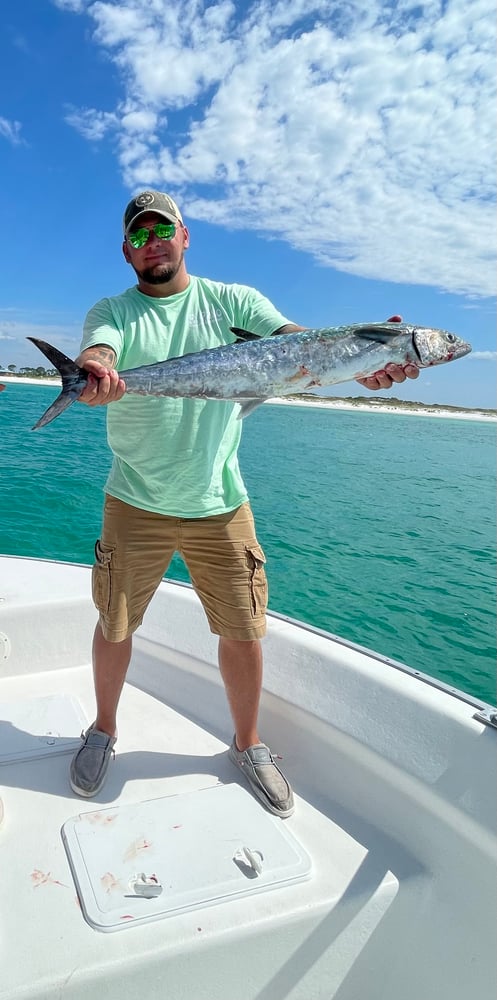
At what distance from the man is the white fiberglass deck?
0.22 metres

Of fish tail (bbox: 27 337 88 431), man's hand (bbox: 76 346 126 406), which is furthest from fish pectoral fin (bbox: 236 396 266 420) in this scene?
fish tail (bbox: 27 337 88 431)

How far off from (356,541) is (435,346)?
8972 millimetres

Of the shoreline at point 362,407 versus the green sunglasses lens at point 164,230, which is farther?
the shoreline at point 362,407

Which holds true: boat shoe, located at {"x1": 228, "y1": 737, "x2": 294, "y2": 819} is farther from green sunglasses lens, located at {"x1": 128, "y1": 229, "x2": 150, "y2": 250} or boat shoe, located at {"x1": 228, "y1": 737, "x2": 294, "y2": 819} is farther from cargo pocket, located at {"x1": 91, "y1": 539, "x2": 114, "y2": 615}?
green sunglasses lens, located at {"x1": 128, "y1": 229, "x2": 150, "y2": 250}

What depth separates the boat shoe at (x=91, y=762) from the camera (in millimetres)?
2365

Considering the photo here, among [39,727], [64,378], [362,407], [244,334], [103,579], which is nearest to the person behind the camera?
[64,378]

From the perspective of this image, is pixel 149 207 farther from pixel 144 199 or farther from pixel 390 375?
pixel 390 375

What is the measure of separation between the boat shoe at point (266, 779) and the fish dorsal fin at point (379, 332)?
1.67 metres

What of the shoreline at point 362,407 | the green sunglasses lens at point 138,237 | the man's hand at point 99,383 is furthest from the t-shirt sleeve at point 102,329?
the shoreline at point 362,407

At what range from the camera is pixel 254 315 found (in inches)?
95.3

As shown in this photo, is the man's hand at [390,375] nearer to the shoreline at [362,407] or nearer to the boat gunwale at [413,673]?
the boat gunwale at [413,673]

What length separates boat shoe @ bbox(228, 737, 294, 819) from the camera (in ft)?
7.63

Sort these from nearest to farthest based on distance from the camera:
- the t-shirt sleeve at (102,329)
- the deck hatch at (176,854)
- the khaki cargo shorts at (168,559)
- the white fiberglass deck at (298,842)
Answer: the white fiberglass deck at (298,842) < the deck hatch at (176,854) < the t-shirt sleeve at (102,329) < the khaki cargo shorts at (168,559)

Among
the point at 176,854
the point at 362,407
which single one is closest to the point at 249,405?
the point at 176,854
